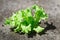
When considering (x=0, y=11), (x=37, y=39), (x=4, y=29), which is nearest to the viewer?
(x=37, y=39)

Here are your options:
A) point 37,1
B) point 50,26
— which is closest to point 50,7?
point 37,1

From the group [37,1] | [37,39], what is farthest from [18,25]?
[37,1]

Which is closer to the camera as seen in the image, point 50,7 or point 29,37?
point 29,37

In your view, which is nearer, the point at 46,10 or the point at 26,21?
the point at 26,21

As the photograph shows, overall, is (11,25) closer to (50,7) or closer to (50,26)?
(50,26)

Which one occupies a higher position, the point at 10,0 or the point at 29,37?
the point at 10,0

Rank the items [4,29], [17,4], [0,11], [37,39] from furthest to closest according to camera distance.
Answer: [17,4] → [0,11] → [4,29] → [37,39]

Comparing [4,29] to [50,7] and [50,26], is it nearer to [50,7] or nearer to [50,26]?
[50,26]
